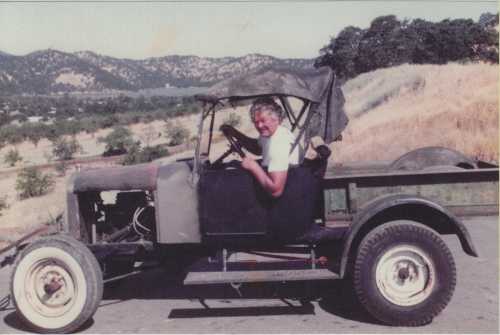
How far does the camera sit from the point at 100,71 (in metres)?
173

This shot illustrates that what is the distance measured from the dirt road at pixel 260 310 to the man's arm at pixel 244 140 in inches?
55.1

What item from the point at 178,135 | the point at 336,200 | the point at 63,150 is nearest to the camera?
the point at 336,200

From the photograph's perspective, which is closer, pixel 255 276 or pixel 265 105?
pixel 255 276

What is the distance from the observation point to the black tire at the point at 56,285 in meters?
4.82

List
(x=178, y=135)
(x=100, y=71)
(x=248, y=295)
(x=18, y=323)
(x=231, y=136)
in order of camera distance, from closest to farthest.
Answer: (x=18, y=323) → (x=231, y=136) → (x=248, y=295) → (x=178, y=135) → (x=100, y=71)

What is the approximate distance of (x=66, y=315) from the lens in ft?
15.8

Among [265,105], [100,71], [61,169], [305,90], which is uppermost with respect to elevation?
[100,71]

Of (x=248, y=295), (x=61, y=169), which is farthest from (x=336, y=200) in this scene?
(x=61, y=169)

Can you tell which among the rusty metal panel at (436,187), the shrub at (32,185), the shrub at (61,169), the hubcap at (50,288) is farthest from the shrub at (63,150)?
the rusty metal panel at (436,187)

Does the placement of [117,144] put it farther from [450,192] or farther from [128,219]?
[450,192]

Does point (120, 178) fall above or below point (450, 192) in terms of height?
above

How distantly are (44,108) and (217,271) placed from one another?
102 meters

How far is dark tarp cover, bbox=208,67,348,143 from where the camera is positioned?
474cm

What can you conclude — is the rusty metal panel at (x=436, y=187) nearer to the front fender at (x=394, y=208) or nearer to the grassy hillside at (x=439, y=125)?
the front fender at (x=394, y=208)
